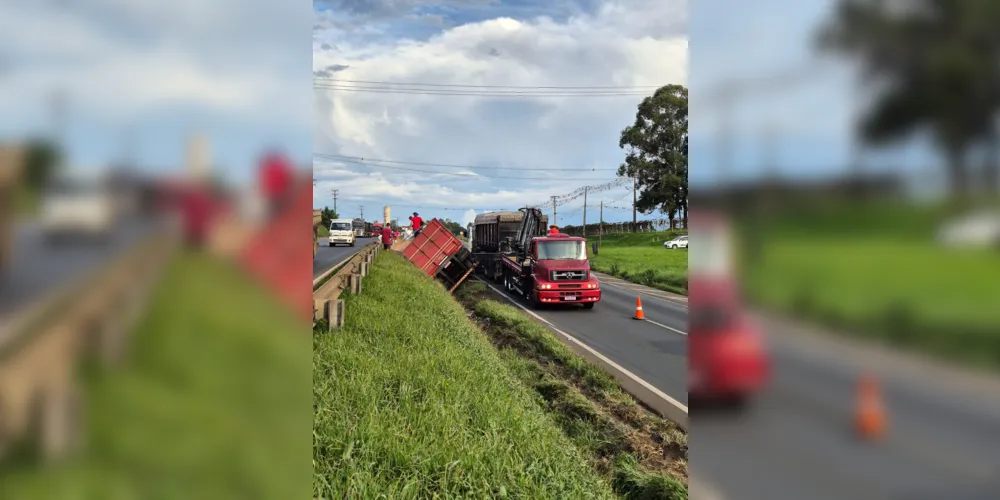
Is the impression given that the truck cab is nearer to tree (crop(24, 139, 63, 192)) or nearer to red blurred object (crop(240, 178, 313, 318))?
red blurred object (crop(240, 178, 313, 318))

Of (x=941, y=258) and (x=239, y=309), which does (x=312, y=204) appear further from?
(x=941, y=258)

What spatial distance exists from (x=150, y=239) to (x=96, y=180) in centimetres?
7

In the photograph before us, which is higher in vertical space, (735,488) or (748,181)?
(748,181)

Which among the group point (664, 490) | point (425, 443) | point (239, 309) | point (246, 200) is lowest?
point (664, 490)

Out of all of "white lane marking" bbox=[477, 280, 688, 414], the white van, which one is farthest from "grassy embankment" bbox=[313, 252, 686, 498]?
the white van

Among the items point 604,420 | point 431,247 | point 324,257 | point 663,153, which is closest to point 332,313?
point 604,420

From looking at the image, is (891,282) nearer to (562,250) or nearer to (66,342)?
(66,342)

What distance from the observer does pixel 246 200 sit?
2.05 ft

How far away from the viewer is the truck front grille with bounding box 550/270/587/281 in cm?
1175

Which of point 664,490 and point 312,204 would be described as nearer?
point 312,204

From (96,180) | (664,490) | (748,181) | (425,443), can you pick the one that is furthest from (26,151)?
(664,490)

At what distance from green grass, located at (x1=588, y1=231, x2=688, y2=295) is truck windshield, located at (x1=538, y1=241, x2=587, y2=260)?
13.5 inches

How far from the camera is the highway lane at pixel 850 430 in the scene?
60 centimetres

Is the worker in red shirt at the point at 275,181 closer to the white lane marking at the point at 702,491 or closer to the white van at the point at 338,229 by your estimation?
the white van at the point at 338,229
